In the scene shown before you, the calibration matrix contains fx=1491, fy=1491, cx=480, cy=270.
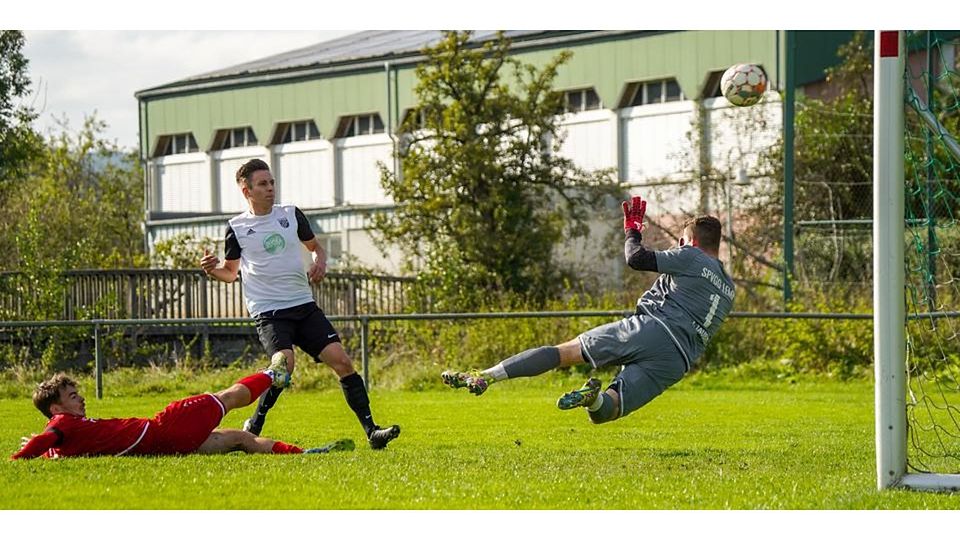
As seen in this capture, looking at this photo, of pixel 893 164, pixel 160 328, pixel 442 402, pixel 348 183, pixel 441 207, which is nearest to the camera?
pixel 893 164

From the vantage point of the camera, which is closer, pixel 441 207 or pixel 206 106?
pixel 441 207

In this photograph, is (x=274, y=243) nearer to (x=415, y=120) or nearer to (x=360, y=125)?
(x=415, y=120)

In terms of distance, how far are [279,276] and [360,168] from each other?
33108 mm

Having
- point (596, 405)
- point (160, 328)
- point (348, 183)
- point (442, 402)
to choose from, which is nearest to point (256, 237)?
point (596, 405)

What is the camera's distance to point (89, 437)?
33.1 feet

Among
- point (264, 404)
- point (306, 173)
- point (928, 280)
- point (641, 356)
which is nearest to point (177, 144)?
point (306, 173)

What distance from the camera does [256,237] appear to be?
10828 millimetres

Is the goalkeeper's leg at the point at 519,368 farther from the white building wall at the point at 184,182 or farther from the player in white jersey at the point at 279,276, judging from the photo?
the white building wall at the point at 184,182

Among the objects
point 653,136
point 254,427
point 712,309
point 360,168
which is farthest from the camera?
point 360,168

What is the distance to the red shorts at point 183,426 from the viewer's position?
10.1 metres

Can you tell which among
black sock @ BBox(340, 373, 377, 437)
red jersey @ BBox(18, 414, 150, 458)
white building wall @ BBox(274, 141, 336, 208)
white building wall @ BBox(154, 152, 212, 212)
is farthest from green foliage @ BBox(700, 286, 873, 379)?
white building wall @ BBox(154, 152, 212, 212)

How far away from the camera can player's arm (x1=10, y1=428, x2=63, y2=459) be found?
33.0ft

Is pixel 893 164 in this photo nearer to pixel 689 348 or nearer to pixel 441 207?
pixel 689 348

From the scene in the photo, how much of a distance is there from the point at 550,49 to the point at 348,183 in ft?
27.1
